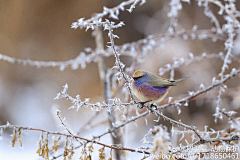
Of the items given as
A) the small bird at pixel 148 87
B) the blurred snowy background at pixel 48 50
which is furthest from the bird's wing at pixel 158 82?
the blurred snowy background at pixel 48 50

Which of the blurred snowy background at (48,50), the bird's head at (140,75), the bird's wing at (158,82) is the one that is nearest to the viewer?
the bird's head at (140,75)

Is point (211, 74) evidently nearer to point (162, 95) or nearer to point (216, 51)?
point (216, 51)

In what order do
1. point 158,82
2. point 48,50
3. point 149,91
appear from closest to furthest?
point 149,91, point 158,82, point 48,50

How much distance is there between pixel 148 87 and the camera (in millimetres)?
1782

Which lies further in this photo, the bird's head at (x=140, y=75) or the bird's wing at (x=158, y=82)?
the bird's wing at (x=158, y=82)

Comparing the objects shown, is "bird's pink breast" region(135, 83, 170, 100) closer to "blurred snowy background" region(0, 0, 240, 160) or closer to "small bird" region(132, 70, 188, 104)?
"small bird" region(132, 70, 188, 104)

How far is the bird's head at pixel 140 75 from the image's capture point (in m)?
1.72

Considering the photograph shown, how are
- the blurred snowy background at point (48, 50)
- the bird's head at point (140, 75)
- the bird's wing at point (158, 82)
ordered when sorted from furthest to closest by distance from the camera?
1. the blurred snowy background at point (48, 50)
2. the bird's wing at point (158, 82)
3. the bird's head at point (140, 75)

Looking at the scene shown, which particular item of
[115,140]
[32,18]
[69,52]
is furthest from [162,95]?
[32,18]

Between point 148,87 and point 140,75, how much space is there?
4.8 inches

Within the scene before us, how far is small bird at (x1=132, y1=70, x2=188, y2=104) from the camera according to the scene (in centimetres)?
173

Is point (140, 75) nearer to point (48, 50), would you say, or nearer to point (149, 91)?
point (149, 91)

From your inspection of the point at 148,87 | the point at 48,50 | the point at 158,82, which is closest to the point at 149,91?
the point at 148,87

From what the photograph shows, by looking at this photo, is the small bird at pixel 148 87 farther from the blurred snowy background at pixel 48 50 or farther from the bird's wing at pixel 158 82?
the blurred snowy background at pixel 48 50
